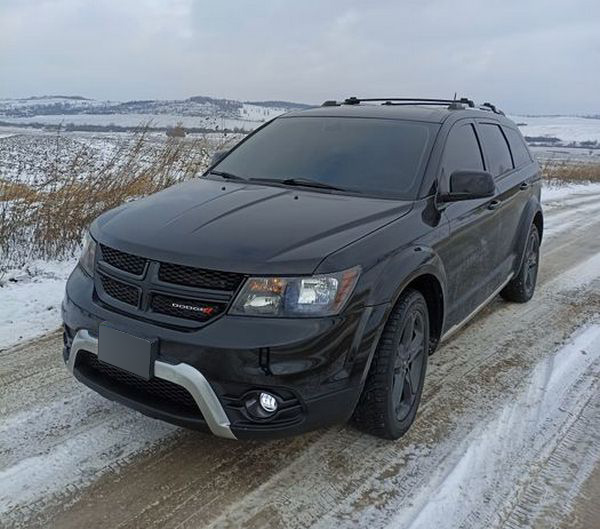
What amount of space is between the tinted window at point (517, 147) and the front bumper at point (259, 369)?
324 cm

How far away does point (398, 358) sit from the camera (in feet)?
9.70

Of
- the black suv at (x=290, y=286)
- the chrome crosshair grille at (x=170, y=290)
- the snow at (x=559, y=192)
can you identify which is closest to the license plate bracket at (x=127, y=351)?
the black suv at (x=290, y=286)

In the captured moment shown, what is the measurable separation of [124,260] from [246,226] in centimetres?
59

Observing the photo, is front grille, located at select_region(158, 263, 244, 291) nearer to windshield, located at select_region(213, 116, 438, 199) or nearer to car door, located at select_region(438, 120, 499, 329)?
windshield, located at select_region(213, 116, 438, 199)

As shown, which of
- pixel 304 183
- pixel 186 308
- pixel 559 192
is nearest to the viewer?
pixel 186 308

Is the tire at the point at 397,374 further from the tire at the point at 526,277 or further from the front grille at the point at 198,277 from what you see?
Result: the tire at the point at 526,277

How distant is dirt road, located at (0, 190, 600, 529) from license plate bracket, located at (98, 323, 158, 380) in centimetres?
52

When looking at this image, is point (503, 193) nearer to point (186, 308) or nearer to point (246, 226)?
point (246, 226)

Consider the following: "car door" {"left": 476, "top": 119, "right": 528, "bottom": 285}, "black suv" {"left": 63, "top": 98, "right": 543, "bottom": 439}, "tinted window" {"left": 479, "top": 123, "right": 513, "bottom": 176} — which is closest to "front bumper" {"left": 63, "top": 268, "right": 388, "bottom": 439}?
"black suv" {"left": 63, "top": 98, "right": 543, "bottom": 439}

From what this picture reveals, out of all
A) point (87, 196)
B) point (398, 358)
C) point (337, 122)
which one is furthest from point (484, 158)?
point (87, 196)

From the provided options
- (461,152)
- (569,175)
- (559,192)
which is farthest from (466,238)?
(569,175)

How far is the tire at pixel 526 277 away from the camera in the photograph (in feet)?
17.5

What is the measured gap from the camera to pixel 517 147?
538 centimetres

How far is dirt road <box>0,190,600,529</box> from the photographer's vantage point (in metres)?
2.45
